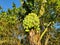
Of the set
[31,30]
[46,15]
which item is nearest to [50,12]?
[46,15]

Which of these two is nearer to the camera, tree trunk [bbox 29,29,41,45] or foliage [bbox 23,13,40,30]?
Answer: foliage [bbox 23,13,40,30]

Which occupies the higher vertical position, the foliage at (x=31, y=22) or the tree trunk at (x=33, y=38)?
the foliage at (x=31, y=22)

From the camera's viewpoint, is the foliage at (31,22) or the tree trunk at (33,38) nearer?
the foliage at (31,22)

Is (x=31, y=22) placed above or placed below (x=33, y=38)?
above

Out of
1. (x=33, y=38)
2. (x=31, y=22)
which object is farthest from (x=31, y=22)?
(x=33, y=38)

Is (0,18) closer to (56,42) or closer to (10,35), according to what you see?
(10,35)

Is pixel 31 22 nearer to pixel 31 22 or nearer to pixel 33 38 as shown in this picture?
pixel 31 22

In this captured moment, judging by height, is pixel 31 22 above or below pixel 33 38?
above

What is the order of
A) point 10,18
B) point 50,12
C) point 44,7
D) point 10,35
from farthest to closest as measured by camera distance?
point 10,35
point 10,18
point 50,12
point 44,7

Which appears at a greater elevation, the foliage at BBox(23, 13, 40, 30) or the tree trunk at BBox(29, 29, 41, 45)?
the foliage at BBox(23, 13, 40, 30)

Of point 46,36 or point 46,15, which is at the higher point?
point 46,15

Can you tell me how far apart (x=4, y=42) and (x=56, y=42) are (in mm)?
5607

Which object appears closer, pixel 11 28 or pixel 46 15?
pixel 46 15

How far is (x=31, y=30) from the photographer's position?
16938 mm
